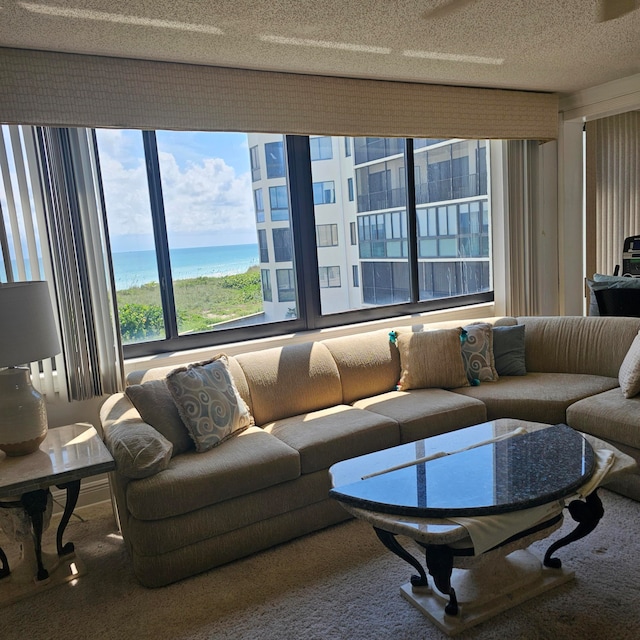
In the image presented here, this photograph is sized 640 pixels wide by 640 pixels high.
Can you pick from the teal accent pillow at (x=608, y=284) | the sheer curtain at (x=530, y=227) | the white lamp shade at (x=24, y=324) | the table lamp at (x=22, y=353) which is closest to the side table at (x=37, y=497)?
the table lamp at (x=22, y=353)

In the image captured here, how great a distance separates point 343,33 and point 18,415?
7.62 ft

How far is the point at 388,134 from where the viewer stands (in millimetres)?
3842

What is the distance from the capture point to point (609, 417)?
A: 2896 millimetres

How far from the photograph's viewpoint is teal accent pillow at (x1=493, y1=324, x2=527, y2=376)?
12.4 ft

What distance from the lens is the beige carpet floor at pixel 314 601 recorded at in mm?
2037

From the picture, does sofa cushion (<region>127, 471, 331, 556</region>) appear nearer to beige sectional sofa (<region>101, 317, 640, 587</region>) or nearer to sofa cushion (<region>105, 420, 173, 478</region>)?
beige sectional sofa (<region>101, 317, 640, 587</region>)

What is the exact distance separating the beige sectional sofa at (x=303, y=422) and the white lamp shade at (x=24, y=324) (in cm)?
51

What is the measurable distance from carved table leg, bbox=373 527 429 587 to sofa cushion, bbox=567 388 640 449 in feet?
4.24

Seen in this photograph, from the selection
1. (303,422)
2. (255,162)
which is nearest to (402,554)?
(303,422)

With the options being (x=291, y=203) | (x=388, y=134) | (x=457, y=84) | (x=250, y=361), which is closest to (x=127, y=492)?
(x=250, y=361)

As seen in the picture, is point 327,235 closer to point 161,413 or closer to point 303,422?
point 303,422

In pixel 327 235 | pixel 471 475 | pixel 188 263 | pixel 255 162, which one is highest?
pixel 255 162

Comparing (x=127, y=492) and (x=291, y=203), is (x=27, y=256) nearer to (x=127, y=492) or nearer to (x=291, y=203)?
(x=127, y=492)

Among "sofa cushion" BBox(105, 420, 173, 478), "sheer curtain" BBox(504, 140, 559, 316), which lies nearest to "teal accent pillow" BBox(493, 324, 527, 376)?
"sheer curtain" BBox(504, 140, 559, 316)
